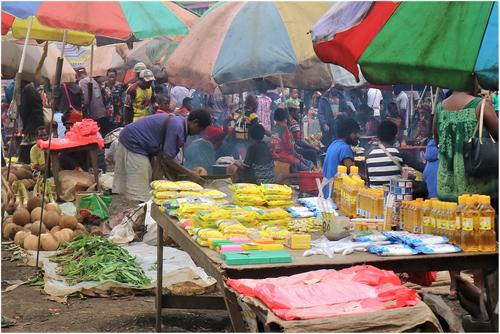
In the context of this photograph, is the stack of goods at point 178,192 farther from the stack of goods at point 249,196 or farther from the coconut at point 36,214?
the coconut at point 36,214

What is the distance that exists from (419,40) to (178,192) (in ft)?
7.33

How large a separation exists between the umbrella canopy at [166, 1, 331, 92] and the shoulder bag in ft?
17.7

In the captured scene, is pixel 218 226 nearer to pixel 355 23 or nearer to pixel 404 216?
pixel 404 216

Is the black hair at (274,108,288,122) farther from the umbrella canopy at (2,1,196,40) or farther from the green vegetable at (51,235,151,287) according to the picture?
the green vegetable at (51,235,151,287)

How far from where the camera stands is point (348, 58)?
6.00 m

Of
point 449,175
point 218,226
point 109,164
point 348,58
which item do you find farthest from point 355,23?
point 109,164

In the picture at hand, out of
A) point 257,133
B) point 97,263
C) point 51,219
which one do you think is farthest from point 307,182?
point 97,263

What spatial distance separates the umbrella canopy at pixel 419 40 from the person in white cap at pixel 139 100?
8.92m

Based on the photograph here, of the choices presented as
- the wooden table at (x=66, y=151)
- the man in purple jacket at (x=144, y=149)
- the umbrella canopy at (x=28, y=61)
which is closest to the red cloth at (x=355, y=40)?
the man in purple jacket at (x=144, y=149)

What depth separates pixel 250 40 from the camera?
10.1 meters

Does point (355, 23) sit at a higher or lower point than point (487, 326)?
higher

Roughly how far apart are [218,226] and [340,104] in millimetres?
13899

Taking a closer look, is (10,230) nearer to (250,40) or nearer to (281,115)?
(250,40)

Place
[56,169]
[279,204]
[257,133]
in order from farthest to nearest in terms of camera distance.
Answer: [56,169]
[257,133]
[279,204]
